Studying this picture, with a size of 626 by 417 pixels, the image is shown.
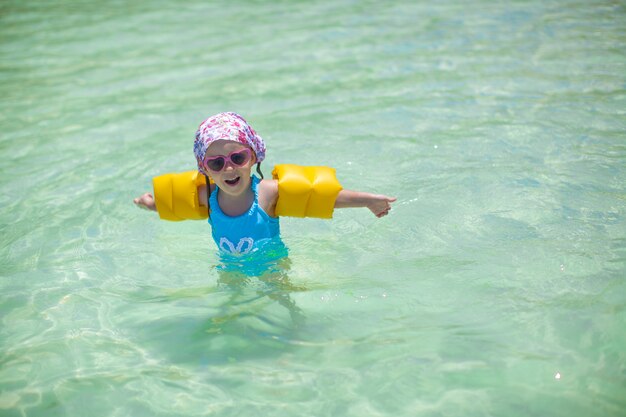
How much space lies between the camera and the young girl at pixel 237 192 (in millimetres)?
2979

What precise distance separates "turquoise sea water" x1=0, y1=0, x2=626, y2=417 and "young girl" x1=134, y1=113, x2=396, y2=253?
1.31ft

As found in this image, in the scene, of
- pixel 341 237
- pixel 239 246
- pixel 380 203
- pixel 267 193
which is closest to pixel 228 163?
pixel 267 193

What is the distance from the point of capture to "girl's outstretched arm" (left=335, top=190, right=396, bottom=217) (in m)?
3.08

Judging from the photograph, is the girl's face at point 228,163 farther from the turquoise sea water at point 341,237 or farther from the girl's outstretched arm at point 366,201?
the turquoise sea water at point 341,237

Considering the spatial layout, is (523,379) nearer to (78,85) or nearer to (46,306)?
(46,306)

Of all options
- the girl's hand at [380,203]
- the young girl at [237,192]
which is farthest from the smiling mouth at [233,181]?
A: the girl's hand at [380,203]

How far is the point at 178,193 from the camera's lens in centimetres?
325

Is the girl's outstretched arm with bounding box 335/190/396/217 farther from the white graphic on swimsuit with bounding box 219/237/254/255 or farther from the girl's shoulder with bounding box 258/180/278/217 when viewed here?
the white graphic on swimsuit with bounding box 219/237/254/255

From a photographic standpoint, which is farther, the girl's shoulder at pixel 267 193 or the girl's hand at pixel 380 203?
the girl's shoulder at pixel 267 193

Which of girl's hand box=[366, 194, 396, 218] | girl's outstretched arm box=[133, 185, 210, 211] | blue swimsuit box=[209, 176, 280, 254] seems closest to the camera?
girl's hand box=[366, 194, 396, 218]

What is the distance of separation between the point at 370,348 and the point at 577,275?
1321 millimetres

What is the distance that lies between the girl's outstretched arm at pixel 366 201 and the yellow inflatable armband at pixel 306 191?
0.13 feet

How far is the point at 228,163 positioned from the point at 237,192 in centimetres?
20

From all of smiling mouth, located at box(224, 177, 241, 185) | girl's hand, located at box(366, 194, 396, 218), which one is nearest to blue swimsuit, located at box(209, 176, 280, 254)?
smiling mouth, located at box(224, 177, 241, 185)
